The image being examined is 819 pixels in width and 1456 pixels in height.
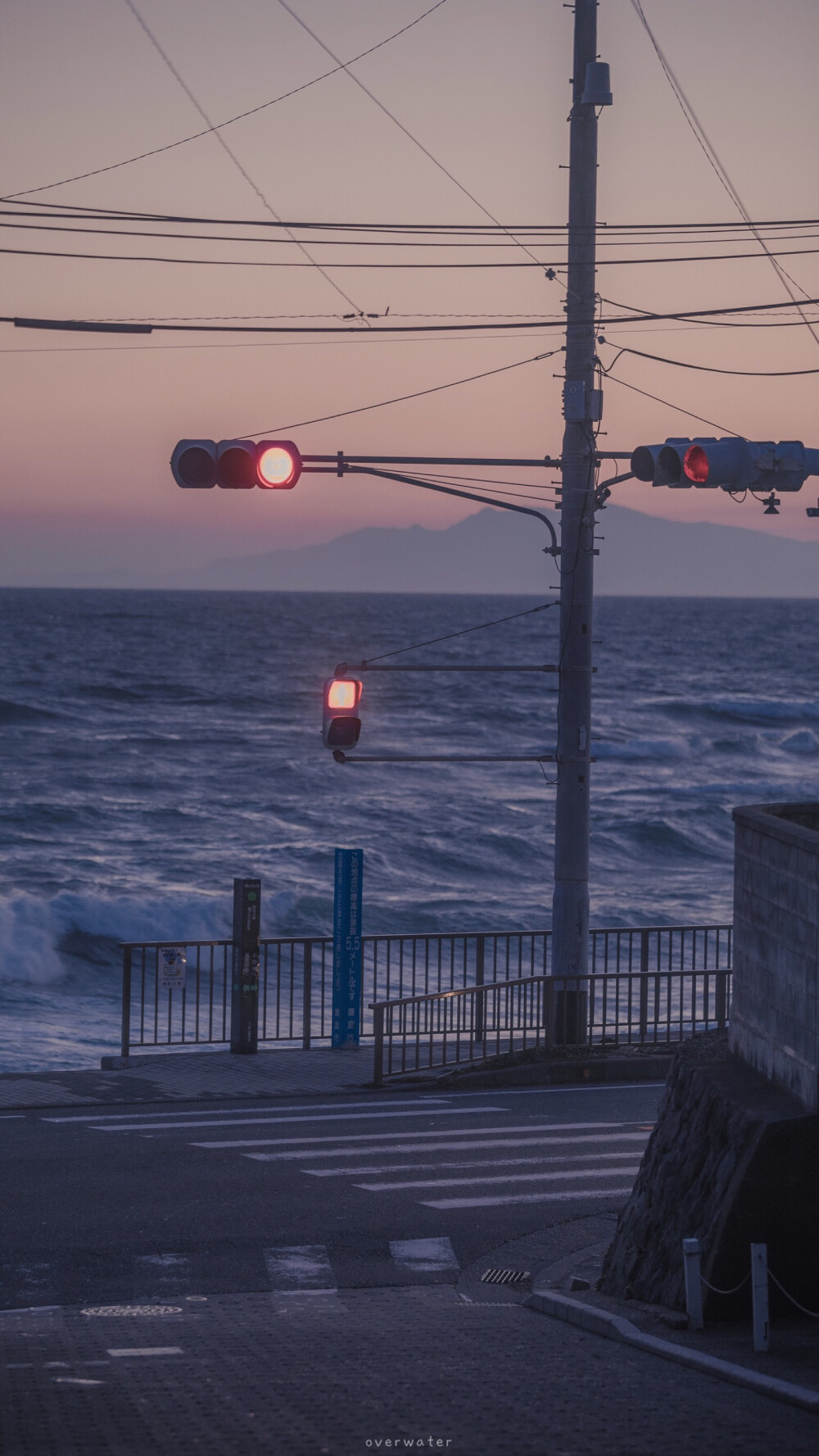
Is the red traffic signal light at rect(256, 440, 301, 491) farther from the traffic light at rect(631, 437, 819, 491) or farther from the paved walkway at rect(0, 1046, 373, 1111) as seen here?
the paved walkway at rect(0, 1046, 373, 1111)

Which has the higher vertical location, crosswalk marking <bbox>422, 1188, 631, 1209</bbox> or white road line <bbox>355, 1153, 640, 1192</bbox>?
crosswalk marking <bbox>422, 1188, 631, 1209</bbox>

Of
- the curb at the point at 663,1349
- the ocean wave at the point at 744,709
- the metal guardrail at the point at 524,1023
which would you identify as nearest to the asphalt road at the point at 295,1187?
the metal guardrail at the point at 524,1023

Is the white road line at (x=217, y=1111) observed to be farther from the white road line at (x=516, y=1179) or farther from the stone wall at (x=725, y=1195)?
the stone wall at (x=725, y=1195)

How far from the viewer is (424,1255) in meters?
11.0

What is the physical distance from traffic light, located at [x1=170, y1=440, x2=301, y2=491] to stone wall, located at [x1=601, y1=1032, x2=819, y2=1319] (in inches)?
288

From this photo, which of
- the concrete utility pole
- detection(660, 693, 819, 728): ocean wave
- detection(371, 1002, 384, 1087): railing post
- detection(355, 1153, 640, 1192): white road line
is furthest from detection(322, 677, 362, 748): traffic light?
detection(660, 693, 819, 728): ocean wave

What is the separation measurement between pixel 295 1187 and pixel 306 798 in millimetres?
50644

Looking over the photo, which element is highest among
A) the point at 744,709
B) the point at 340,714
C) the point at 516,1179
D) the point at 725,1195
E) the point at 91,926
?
the point at 340,714

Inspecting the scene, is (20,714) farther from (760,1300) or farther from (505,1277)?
(760,1300)

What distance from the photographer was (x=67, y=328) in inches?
577

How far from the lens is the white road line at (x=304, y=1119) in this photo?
1445cm

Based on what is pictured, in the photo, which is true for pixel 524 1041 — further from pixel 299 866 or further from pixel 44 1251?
pixel 299 866

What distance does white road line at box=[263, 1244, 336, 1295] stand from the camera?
10.1 metres

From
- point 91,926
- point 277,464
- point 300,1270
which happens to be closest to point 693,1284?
point 300,1270
